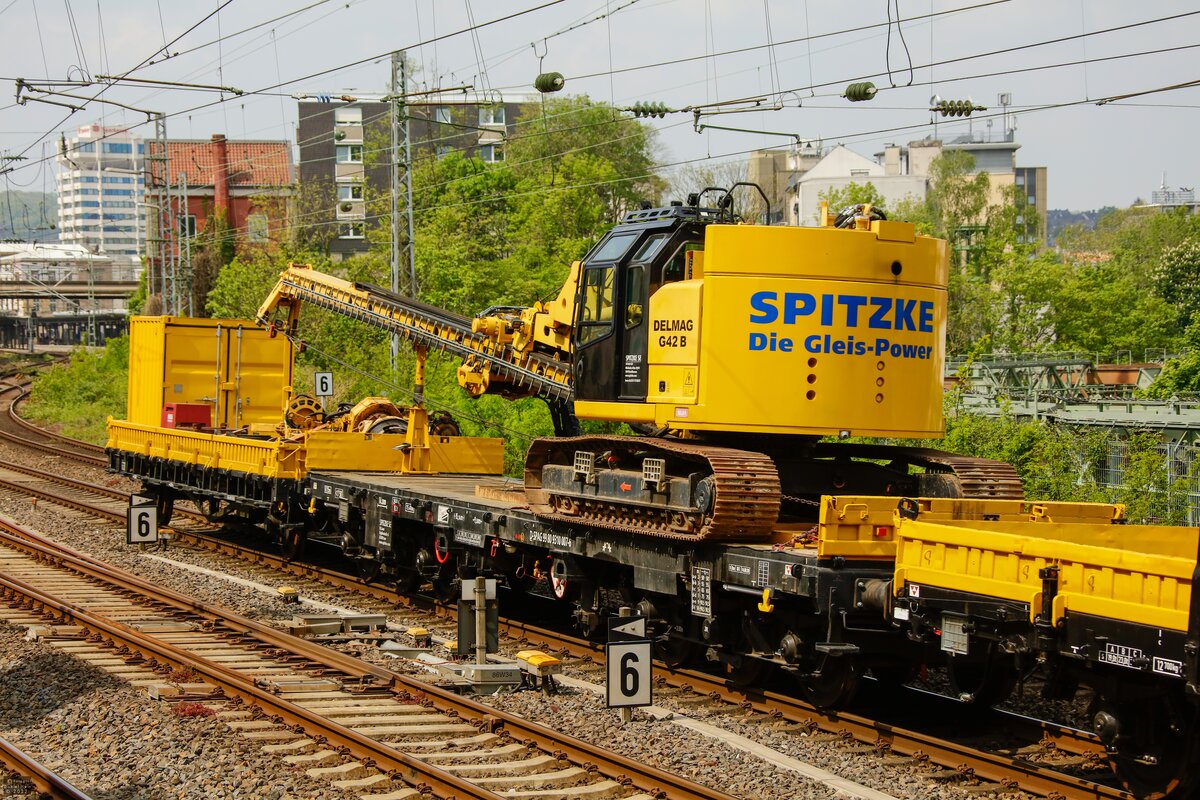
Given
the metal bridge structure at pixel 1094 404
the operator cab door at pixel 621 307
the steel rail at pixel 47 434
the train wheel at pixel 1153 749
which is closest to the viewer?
the train wheel at pixel 1153 749

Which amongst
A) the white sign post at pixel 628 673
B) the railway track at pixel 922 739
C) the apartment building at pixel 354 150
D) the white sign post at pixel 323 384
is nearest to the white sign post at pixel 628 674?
the white sign post at pixel 628 673

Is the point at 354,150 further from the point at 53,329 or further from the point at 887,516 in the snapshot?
the point at 887,516

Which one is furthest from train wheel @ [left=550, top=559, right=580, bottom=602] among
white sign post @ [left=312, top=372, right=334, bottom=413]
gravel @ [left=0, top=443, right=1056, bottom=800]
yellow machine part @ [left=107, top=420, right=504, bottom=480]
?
white sign post @ [left=312, top=372, right=334, bottom=413]

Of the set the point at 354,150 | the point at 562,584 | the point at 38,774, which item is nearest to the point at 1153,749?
the point at 562,584

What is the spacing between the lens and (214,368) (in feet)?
76.9

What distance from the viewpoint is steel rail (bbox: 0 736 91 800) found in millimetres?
8625

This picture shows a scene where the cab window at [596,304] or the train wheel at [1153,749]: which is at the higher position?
the cab window at [596,304]

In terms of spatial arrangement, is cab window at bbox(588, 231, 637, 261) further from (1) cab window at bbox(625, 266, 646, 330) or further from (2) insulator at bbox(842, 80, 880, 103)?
(2) insulator at bbox(842, 80, 880, 103)

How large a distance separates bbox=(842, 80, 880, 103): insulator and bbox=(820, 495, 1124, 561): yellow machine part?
336 inches

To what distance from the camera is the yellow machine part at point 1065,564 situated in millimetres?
7543

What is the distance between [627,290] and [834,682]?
13.2 ft

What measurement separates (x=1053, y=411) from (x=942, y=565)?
20.6m

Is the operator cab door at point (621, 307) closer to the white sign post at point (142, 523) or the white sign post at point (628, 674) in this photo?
the white sign post at point (628, 674)

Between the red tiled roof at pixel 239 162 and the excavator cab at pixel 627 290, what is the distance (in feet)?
236
